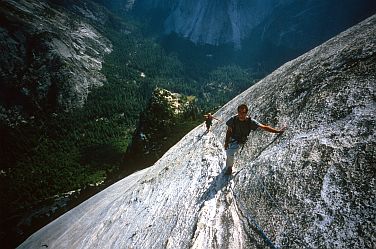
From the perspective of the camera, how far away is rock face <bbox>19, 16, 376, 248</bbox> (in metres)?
9.52

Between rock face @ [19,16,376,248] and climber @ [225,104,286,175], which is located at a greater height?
climber @ [225,104,286,175]

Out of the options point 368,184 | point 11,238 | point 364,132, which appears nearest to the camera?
point 368,184

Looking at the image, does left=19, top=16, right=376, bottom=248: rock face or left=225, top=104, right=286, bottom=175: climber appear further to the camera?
left=225, top=104, right=286, bottom=175: climber

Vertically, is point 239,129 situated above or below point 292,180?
above

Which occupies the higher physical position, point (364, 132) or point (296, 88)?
point (296, 88)

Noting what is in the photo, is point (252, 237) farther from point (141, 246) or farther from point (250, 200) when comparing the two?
point (141, 246)

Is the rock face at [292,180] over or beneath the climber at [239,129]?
beneath

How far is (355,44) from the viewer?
1501cm

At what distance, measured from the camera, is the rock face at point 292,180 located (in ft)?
31.2

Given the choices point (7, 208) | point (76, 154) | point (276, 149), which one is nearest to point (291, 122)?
point (276, 149)

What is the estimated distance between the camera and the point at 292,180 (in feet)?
37.8

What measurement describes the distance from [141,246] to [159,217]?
6.11ft

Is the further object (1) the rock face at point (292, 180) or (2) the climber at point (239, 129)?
(2) the climber at point (239, 129)

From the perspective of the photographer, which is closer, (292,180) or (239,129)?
(292,180)
